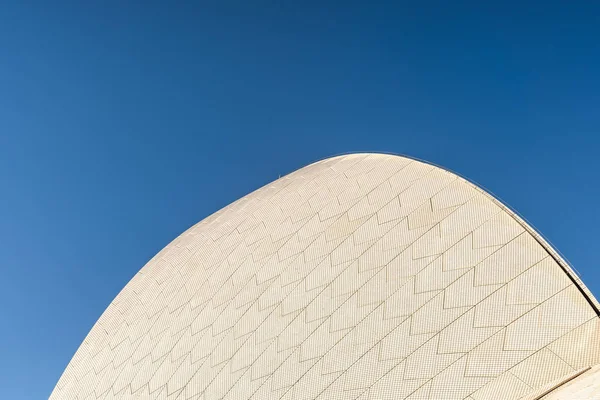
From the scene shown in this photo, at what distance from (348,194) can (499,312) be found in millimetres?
6076

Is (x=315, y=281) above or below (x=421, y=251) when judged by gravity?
above

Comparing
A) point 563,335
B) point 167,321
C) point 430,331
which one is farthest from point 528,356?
point 167,321

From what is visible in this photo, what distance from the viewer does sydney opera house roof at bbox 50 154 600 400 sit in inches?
337

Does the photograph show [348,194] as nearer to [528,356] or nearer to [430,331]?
[430,331]

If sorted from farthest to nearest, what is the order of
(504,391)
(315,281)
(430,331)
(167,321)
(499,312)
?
(167,321), (315,281), (430,331), (499,312), (504,391)

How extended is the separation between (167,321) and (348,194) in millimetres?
6593

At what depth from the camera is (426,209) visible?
11.8m

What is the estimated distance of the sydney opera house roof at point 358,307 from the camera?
856 cm

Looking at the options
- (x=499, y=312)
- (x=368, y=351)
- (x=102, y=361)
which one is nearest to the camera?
(x=499, y=312)

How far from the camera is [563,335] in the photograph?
8.20 m

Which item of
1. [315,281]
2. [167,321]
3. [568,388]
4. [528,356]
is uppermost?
[167,321]

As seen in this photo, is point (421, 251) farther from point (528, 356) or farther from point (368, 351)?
point (528, 356)

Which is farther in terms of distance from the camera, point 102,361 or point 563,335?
point 102,361

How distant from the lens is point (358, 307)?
37.1 ft
